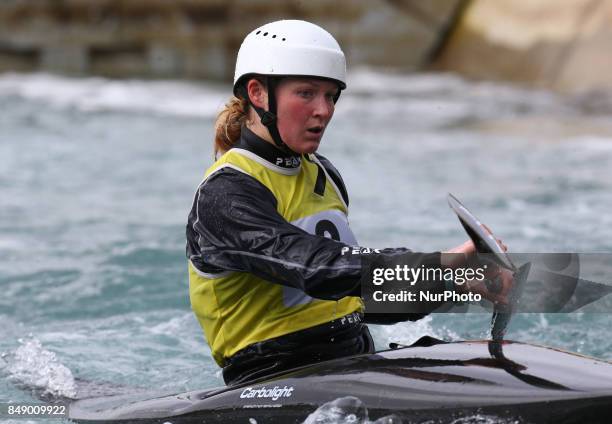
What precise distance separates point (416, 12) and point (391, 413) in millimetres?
12952

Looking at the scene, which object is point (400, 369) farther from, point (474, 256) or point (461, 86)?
point (461, 86)

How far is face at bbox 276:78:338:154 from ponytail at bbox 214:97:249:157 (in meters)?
0.19

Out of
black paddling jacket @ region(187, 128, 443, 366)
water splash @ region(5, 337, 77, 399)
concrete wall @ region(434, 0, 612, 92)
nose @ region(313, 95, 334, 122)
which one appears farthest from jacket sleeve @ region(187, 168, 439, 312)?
concrete wall @ region(434, 0, 612, 92)

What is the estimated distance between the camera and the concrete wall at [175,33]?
51.3ft

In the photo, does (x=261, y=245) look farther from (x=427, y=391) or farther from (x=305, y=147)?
(x=427, y=391)

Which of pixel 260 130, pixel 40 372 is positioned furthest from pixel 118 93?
pixel 260 130

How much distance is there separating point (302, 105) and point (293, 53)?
158 mm

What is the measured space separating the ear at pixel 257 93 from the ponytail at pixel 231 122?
83mm

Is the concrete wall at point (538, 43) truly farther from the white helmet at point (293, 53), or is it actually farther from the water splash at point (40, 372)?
the white helmet at point (293, 53)

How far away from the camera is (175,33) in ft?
52.5

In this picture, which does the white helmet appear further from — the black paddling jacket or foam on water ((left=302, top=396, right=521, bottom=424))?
foam on water ((left=302, top=396, right=521, bottom=424))

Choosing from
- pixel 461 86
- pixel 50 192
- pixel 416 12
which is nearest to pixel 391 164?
pixel 50 192

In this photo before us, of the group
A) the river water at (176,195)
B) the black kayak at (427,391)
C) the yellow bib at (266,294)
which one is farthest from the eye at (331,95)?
the river water at (176,195)

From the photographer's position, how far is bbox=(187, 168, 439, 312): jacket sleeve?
3.08 m
